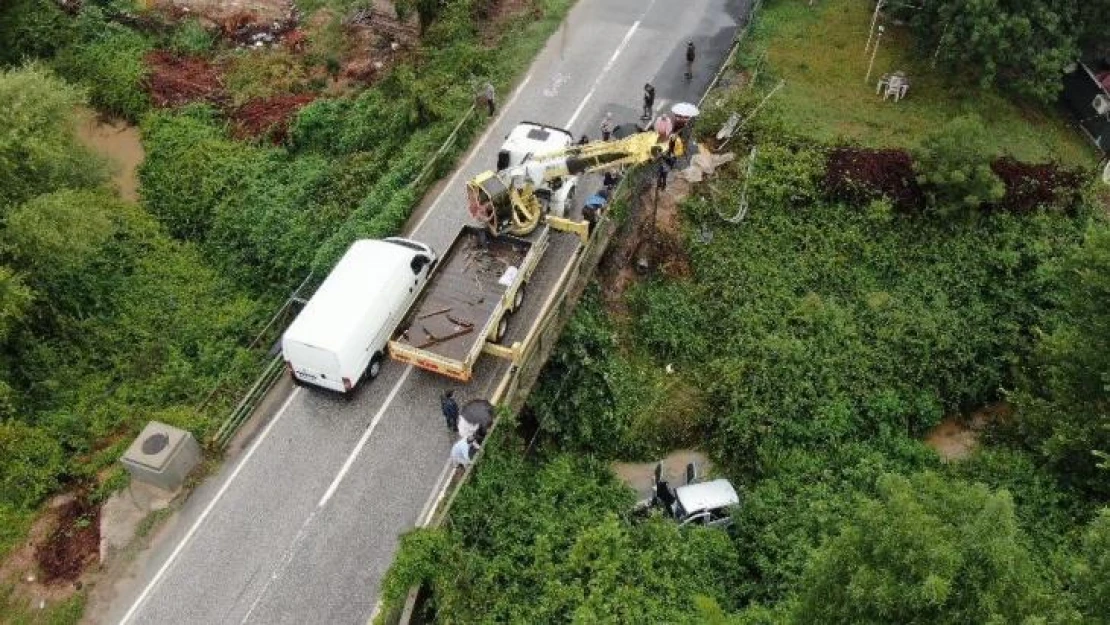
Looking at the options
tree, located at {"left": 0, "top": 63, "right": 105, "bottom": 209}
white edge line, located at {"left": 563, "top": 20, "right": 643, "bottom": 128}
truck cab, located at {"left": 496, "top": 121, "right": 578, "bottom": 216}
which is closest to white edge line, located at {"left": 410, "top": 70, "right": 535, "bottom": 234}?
white edge line, located at {"left": 563, "top": 20, "right": 643, "bottom": 128}

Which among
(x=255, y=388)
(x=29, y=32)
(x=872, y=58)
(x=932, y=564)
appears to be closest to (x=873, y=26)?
(x=872, y=58)

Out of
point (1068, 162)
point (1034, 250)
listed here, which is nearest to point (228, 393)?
point (1034, 250)

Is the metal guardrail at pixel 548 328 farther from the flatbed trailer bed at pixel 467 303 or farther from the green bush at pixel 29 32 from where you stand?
the green bush at pixel 29 32

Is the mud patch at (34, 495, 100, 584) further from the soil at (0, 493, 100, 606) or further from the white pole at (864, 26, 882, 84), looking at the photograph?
the white pole at (864, 26, 882, 84)

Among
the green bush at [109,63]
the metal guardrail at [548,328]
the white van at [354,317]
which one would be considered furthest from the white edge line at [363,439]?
the green bush at [109,63]

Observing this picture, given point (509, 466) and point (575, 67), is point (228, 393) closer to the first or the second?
point (509, 466)

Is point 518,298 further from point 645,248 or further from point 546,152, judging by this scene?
point 645,248
